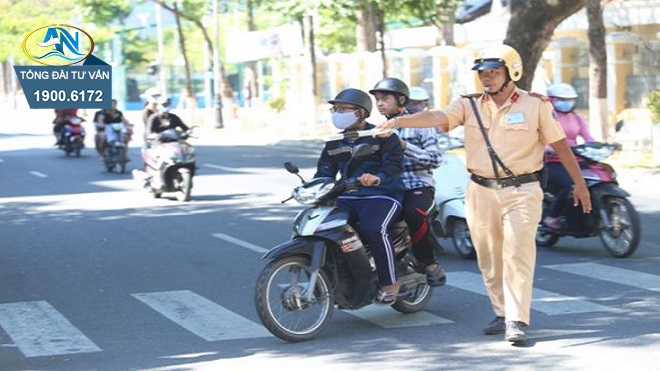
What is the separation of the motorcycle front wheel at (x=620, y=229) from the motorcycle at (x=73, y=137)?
20.4 meters

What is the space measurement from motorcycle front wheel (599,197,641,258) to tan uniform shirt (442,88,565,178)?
13.2ft

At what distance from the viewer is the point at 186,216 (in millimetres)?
16594

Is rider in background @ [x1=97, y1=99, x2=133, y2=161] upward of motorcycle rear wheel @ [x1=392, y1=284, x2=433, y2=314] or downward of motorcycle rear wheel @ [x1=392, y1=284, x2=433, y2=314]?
upward

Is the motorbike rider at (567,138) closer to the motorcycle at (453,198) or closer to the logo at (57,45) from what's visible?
the motorcycle at (453,198)

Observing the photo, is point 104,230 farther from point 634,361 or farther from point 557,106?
point 634,361

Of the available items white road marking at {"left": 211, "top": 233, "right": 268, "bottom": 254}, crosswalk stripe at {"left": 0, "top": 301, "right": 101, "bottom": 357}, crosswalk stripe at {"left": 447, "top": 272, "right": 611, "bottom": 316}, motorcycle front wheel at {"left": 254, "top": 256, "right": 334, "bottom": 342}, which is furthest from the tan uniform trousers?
white road marking at {"left": 211, "top": 233, "right": 268, "bottom": 254}

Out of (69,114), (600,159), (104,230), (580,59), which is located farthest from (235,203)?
(580,59)

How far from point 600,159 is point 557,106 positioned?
776 millimetres

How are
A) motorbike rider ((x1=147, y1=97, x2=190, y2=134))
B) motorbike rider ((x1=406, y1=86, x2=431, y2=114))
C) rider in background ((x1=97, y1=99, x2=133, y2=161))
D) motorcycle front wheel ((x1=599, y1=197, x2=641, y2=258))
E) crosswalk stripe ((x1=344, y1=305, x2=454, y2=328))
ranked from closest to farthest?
crosswalk stripe ((x1=344, y1=305, x2=454, y2=328)), motorbike rider ((x1=406, y1=86, x2=431, y2=114)), motorcycle front wheel ((x1=599, y1=197, x2=641, y2=258)), motorbike rider ((x1=147, y1=97, x2=190, y2=134)), rider in background ((x1=97, y1=99, x2=133, y2=161))

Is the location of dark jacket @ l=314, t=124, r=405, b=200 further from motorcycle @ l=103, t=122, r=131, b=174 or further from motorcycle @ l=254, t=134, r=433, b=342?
motorcycle @ l=103, t=122, r=131, b=174

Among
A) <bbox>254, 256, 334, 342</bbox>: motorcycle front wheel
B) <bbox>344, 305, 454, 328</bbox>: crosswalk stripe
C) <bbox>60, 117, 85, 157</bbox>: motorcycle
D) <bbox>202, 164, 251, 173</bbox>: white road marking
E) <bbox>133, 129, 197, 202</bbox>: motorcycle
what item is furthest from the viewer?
<bbox>60, 117, 85, 157</bbox>: motorcycle

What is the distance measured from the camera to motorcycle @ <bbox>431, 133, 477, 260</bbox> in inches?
482

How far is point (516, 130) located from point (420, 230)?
1.42 meters

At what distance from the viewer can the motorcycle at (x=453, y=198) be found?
12.2 m
